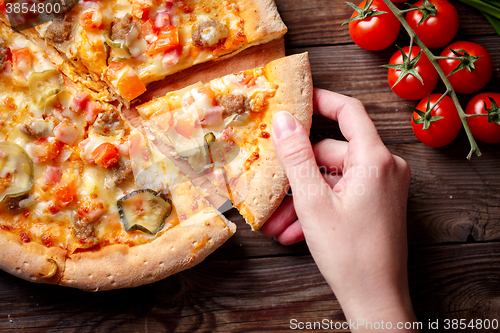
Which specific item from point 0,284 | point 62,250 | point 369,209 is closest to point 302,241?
point 369,209

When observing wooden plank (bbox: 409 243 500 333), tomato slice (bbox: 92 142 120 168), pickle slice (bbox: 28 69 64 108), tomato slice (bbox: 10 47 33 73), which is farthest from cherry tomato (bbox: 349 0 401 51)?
tomato slice (bbox: 10 47 33 73)

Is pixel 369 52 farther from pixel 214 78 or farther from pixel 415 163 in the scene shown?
pixel 214 78

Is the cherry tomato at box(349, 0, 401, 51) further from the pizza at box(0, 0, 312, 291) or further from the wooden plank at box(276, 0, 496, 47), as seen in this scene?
the pizza at box(0, 0, 312, 291)

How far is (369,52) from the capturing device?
138 inches

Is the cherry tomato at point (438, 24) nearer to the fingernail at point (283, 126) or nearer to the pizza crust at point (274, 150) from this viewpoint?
the pizza crust at point (274, 150)

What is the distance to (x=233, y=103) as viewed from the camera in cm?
310

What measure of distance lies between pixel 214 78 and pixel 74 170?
1589 millimetres

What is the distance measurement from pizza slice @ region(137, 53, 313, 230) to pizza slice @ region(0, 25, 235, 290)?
268 millimetres

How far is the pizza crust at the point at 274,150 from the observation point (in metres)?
3.01

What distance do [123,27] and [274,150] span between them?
6.03 feet

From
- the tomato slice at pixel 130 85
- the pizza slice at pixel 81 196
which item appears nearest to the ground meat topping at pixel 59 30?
the pizza slice at pixel 81 196

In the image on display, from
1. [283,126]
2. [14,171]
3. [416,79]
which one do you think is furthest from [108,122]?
[416,79]

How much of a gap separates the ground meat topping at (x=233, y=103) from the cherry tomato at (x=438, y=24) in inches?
68.6

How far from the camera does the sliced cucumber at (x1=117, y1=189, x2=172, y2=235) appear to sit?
305 cm
